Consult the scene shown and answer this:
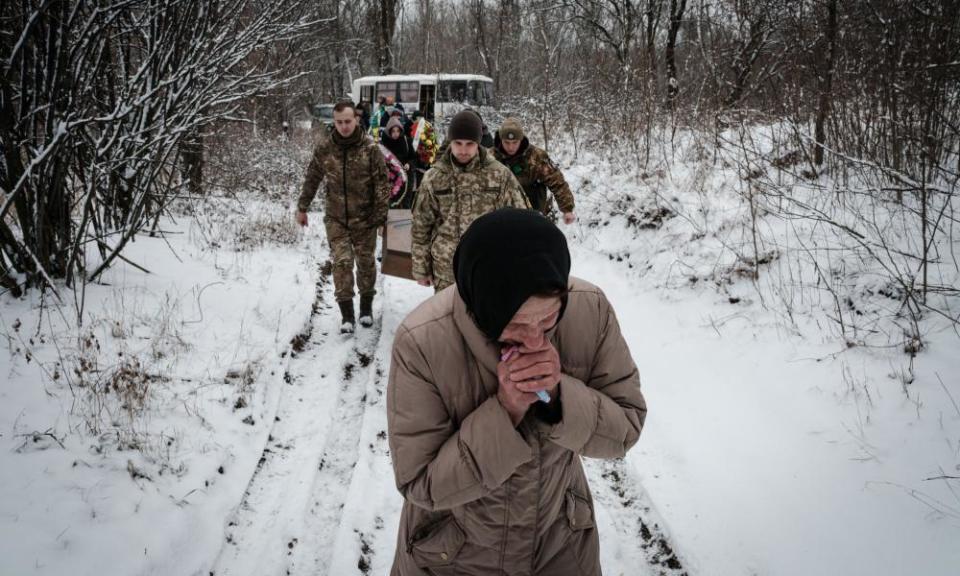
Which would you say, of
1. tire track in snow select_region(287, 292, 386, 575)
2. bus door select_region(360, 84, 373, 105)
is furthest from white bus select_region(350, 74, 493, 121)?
tire track in snow select_region(287, 292, 386, 575)

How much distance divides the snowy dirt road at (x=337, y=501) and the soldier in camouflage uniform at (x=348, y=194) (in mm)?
1169

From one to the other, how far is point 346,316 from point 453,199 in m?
2.00

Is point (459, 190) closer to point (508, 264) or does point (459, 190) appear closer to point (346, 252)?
point (346, 252)

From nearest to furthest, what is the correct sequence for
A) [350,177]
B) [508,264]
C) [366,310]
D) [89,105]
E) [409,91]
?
1. [508,264]
2. [89,105]
3. [350,177]
4. [366,310]
5. [409,91]

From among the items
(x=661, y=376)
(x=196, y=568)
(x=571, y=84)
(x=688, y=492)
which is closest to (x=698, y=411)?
(x=661, y=376)

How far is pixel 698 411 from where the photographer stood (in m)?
3.54

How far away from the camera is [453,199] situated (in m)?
3.60

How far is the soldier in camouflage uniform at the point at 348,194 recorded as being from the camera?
4637 mm

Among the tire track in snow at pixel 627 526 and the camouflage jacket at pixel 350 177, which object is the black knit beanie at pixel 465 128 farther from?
the tire track in snow at pixel 627 526

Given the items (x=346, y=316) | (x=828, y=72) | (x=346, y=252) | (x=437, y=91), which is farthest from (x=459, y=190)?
(x=437, y=91)

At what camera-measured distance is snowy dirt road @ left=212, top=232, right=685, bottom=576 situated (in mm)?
2486

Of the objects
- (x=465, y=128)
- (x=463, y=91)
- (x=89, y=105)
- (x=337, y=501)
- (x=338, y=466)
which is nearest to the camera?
(x=337, y=501)

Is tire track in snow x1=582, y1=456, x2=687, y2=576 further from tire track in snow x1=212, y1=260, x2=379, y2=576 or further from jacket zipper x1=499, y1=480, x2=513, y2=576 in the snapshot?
tire track in snow x1=212, y1=260, x2=379, y2=576

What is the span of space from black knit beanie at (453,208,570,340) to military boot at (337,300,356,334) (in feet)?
12.8
